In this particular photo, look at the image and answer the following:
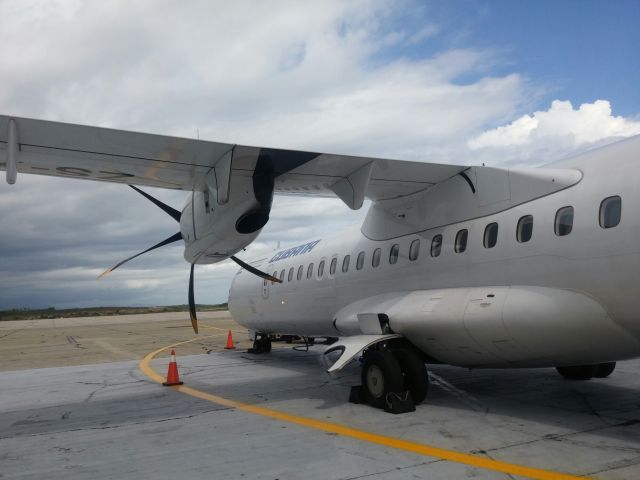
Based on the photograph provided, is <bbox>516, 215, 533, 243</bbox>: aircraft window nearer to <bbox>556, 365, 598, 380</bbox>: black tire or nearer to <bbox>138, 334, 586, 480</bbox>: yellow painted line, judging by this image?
<bbox>138, 334, 586, 480</bbox>: yellow painted line

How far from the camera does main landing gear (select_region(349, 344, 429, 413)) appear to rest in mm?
8086

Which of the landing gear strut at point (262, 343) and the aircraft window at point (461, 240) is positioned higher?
the aircraft window at point (461, 240)

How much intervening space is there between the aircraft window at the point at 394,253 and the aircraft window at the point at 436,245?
97cm

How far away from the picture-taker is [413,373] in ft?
27.9

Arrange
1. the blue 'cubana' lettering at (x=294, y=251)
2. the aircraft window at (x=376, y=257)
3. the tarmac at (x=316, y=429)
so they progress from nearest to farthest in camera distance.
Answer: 1. the tarmac at (x=316, y=429)
2. the aircraft window at (x=376, y=257)
3. the blue 'cubana' lettering at (x=294, y=251)

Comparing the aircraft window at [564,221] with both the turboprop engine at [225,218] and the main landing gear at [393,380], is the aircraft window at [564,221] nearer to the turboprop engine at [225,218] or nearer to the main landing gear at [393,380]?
the main landing gear at [393,380]

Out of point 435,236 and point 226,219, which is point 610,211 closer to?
point 435,236

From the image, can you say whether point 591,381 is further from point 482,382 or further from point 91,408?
point 91,408

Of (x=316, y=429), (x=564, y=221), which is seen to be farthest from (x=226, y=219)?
(x=564, y=221)

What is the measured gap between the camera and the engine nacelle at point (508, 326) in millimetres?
6605

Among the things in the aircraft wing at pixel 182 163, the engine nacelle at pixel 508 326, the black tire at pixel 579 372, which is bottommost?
the black tire at pixel 579 372

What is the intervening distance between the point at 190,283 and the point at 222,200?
156 inches

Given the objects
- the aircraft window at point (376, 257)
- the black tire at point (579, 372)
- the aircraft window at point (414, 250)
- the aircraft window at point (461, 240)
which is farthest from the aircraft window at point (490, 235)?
the black tire at point (579, 372)

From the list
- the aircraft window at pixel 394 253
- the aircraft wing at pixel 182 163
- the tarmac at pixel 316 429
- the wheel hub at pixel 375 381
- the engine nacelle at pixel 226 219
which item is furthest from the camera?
the aircraft window at pixel 394 253
